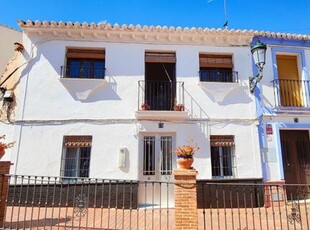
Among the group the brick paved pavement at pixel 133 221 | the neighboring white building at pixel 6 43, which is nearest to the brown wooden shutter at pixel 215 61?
the brick paved pavement at pixel 133 221

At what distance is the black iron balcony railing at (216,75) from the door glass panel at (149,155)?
10.1ft

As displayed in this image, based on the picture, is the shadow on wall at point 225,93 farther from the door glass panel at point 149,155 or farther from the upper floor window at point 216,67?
the door glass panel at point 149,155

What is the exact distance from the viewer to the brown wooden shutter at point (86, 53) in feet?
29.1

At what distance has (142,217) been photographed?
6.47 metres

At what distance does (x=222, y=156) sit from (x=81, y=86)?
5580 mm

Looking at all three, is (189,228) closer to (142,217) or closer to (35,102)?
(142,217)

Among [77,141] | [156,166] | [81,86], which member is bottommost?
[156,166]

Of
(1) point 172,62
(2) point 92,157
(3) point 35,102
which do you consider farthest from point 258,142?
(3) point 35,102

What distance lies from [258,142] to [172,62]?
4273 mm

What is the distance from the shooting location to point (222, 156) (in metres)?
8.45

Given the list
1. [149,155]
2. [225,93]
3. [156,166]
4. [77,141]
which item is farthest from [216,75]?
[77,141]

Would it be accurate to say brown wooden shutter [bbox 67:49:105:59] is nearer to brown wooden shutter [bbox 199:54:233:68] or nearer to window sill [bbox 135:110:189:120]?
window sill [bbox 135:110:189:120]

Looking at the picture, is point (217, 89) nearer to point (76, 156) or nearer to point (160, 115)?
point (160, 115)

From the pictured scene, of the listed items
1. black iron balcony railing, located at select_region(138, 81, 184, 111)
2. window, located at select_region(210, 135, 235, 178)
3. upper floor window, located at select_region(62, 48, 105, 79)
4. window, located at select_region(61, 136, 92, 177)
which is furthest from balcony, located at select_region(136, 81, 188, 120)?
window, located at select_region(61, 136, 92, 177)
